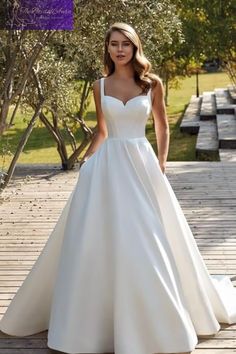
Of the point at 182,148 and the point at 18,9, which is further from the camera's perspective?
the point at 182,148

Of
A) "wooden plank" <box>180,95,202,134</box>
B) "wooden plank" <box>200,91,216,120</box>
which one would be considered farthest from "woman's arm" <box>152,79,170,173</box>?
"wooden plank" <box>200,91,216,120</box>

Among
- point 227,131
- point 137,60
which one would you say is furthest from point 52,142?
point 137,60

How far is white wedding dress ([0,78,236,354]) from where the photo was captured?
13.6 feet

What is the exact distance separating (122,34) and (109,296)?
5.72 ft

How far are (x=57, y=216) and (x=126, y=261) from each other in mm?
4725

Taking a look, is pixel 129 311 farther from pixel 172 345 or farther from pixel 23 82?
pixel 23 82

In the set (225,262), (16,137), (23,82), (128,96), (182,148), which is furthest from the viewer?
(16,137)

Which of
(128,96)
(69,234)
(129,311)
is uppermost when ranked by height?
(128,96)

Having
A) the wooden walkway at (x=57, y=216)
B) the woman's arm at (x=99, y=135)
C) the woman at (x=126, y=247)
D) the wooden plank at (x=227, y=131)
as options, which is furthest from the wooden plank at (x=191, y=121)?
the woman at (x=126, y=247)

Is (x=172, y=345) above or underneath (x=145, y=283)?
underneath

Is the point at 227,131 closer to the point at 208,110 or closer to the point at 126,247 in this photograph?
the point at 208,110

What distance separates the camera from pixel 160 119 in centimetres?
453

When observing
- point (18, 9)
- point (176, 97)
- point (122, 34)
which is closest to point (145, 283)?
point (122, 34)

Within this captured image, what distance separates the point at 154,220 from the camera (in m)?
4.27
